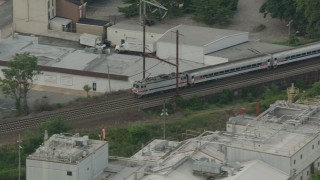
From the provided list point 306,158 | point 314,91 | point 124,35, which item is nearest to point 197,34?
point 124,35

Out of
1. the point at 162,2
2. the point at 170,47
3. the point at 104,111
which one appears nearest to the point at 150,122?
the point at 104,111

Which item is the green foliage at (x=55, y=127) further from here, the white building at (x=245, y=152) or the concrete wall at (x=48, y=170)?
the concrete wall at (x=48, y=170)

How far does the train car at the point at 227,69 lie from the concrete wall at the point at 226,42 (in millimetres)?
2361

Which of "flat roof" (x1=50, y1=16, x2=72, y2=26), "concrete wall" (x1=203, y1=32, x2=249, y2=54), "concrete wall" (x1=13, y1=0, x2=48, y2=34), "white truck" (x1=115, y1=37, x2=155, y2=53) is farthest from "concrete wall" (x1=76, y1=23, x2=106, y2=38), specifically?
"concrete wall" (x1=203, y1=32, x2=249, y2=54)

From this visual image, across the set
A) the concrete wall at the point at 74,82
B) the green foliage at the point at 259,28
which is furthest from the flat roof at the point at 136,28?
the concrete wall at the point at 74,82

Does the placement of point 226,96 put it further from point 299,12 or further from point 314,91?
point 299,12

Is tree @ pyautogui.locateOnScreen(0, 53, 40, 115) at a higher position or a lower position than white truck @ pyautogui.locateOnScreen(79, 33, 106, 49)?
lower

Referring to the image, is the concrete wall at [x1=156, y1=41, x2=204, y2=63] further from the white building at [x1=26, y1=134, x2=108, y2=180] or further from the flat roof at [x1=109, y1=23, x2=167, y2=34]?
the white building at [x1=26, y1=134, x2=108, y2=180]

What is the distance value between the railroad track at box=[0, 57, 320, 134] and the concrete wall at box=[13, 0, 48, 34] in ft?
47.6

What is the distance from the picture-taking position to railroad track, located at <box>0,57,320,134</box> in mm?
68188

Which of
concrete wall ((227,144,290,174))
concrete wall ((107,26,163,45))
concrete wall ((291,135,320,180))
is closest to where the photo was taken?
concrete wall ((227,144,290,174))

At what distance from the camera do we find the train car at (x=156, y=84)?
71062 mm

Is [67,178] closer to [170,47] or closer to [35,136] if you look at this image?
[35,136]

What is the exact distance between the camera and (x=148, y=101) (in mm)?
71000
